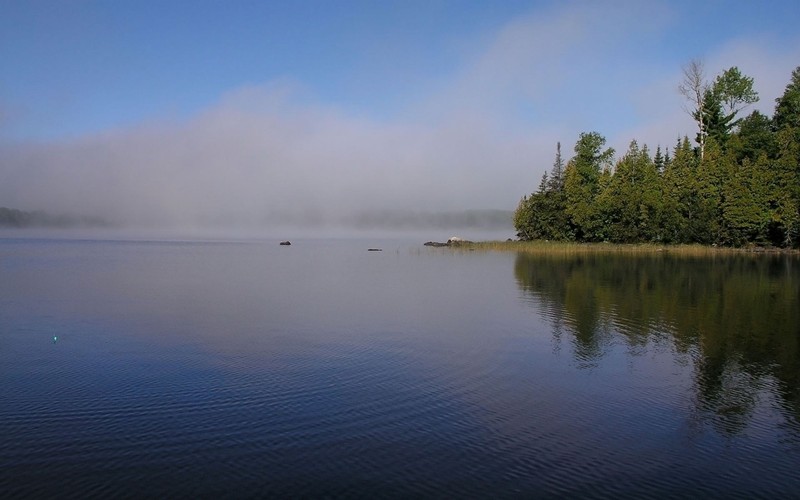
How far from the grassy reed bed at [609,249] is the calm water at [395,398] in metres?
40.6

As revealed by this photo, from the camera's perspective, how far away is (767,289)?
29.2 metres

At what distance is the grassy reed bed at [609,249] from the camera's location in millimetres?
61500

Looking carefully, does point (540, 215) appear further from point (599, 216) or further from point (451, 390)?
point (451, 390)

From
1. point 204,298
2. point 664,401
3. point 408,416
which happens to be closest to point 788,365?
point 664,401

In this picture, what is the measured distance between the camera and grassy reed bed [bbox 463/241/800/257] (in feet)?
202

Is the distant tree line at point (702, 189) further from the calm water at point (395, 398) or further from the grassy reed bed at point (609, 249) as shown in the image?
the calm water at point (395, 398)

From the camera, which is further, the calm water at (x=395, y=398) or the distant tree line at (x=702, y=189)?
the distant tree line at (x=702, y=189)

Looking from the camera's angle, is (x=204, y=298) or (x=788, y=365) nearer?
(x=788, y=365)

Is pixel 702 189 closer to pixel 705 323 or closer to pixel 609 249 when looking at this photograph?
pixel 609 249

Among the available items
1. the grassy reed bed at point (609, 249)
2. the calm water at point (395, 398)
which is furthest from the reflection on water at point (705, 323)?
the grassy reed bed at point (609, 249)

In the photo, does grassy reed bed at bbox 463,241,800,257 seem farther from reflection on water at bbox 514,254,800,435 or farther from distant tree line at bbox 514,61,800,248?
reflection on water at bbox 514,254,800,435

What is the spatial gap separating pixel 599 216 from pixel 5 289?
63163mm

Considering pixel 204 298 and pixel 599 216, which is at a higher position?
pixel 599 216

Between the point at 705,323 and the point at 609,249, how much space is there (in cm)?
5096
